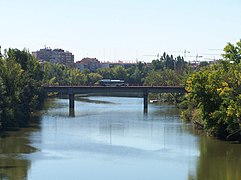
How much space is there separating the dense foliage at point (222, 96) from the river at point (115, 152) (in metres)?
1.51

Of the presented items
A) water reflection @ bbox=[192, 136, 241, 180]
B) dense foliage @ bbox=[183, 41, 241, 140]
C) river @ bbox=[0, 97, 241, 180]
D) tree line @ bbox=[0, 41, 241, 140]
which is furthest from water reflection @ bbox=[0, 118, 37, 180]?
dense foliage @ bbox=[183, 41, 241, 140]

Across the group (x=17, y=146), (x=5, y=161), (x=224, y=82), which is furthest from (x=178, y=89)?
(x=5, y=161)

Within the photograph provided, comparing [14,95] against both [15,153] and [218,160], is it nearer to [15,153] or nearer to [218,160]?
[15,153]

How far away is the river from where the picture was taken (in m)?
43.7

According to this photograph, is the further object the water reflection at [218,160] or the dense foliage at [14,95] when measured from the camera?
the dense foliage at [14,95]

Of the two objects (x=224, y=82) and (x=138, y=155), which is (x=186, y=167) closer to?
(x=138, y=155)

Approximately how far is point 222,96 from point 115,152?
40.6 feet

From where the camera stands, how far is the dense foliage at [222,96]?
5553 cm

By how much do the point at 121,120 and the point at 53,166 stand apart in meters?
33.1

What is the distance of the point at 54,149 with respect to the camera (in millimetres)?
53312

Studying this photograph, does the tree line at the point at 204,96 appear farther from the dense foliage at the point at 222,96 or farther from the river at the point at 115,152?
the river at the point at 115,152

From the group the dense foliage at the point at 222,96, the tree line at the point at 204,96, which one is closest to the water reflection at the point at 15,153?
the tree line at the point at 204,96

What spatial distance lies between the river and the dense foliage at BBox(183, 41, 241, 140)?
1.51 metres

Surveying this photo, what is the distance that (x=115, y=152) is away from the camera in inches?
2056
